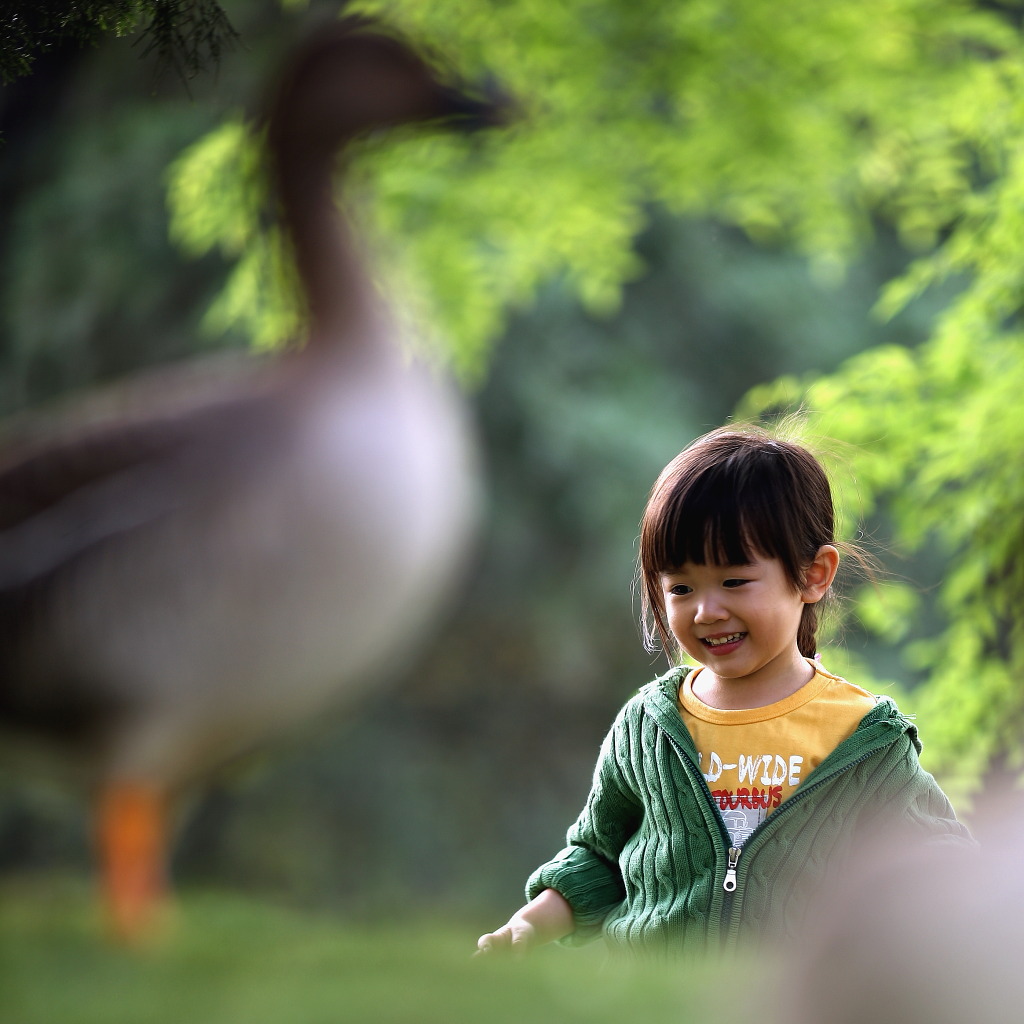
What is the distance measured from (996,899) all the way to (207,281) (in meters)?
6.05

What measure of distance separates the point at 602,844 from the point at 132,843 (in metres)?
1.28

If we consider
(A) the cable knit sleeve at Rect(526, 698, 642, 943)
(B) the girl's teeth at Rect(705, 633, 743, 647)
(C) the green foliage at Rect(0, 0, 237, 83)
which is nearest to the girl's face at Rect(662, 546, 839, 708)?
(B) the girl's teeth at Rect(705, 633, 743, 647)

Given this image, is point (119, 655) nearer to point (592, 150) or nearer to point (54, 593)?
point (54, 593)

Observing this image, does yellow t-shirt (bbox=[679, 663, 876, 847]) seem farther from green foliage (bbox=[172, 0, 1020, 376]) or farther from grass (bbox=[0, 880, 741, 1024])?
green foliage (bbox=[172, 0, 1020, 376])

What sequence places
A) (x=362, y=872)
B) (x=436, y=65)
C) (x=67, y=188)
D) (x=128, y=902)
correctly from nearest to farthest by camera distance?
(x=128, y=902)
(x=436, y=65)
(x=67, y=188)
(x=362, y=872)

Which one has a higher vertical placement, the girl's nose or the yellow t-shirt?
the girl's nose

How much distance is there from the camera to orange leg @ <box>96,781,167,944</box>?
2227mm

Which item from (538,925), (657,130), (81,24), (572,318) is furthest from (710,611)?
(572,318)

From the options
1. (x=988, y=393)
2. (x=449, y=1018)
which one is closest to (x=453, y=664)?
(x=988, y=393)

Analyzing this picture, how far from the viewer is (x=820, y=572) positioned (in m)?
1.52

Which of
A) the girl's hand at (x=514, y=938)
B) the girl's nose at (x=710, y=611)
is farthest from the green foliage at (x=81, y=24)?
the girl's hand at (x=514, y=938)

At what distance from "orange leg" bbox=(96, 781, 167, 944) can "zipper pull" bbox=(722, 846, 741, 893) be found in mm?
1006

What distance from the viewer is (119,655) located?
268 centimetres

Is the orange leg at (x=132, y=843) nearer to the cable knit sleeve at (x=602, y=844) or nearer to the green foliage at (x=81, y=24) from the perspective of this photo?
the cable knit sleeve at (x=602, y=844)
